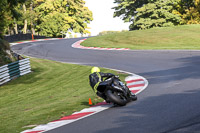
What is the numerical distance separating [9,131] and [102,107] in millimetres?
2806

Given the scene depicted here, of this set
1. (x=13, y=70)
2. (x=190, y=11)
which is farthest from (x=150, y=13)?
(x=13, y=70)

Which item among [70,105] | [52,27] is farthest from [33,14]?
[70,105]

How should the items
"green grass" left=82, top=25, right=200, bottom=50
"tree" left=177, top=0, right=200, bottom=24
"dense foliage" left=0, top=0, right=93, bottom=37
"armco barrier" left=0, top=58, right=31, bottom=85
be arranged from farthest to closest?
"dense foliage" left=0, top=0, right=93, bottom=37
"tree" left=177, top=0, right=200, bottom=24
"green grass" left=82, top=25, right=200, bottom=50
"armco barrier" left=0, top=58, right=31, bottom=85

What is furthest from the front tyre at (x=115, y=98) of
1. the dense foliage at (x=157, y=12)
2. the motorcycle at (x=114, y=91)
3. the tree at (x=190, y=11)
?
the tree at (x=190, y=11)

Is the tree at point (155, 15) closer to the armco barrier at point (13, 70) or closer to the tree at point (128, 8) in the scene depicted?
the tree at point (128, 8)

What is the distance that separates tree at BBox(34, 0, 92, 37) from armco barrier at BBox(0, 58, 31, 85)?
45.7 metres

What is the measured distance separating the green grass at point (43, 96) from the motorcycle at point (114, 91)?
1.26m

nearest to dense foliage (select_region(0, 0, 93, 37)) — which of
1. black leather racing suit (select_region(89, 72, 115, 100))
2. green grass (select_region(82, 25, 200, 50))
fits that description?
green grass (select_region(82, 25, 200, 50))

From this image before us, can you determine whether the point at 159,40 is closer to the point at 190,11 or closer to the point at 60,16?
the point at 190,11

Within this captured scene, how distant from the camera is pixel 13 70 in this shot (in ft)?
65.1

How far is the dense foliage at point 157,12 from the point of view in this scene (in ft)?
175

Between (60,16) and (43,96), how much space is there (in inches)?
2199

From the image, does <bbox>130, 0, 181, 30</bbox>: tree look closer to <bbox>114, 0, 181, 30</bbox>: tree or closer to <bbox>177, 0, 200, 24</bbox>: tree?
<bbox>114, 0, 181, 30</bbox>: tree

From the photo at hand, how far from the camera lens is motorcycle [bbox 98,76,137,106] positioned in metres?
8.66
